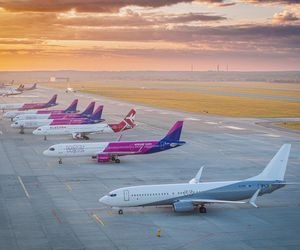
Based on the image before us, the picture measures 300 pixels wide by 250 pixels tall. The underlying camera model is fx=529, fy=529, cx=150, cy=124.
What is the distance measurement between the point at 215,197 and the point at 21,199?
2225 cm

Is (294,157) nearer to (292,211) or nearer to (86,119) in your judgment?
(292,211)

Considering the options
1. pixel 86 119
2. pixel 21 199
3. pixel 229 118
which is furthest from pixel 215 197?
pixel 229 118

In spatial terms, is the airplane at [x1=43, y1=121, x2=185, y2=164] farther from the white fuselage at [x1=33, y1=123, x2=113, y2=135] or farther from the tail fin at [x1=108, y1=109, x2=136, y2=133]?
the white fuselage at [x1=33, y1=123, x2=113, y2=135]

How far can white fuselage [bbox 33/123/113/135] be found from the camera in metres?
110

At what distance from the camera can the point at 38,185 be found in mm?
68000

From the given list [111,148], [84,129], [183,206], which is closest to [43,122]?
[84,129]

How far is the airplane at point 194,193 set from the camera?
53.3 metres

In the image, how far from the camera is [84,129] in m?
111

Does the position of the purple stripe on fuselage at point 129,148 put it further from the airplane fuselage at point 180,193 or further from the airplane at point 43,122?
the airplane at point 43,122

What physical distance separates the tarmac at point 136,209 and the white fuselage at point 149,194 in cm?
141

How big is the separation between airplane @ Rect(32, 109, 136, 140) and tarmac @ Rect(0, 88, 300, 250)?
91.1 inches

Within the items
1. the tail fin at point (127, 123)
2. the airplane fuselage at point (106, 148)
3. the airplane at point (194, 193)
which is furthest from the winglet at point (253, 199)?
the tail fin at point (127, 123)

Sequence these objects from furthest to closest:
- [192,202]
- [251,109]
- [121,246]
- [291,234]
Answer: [251,109]
[192,202]
[291,234]
[121,246]

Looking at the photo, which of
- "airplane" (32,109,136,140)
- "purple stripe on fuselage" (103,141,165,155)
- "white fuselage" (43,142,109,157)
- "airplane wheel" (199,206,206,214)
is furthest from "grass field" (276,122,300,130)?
"airplane wheel" (199,206,206,214)
